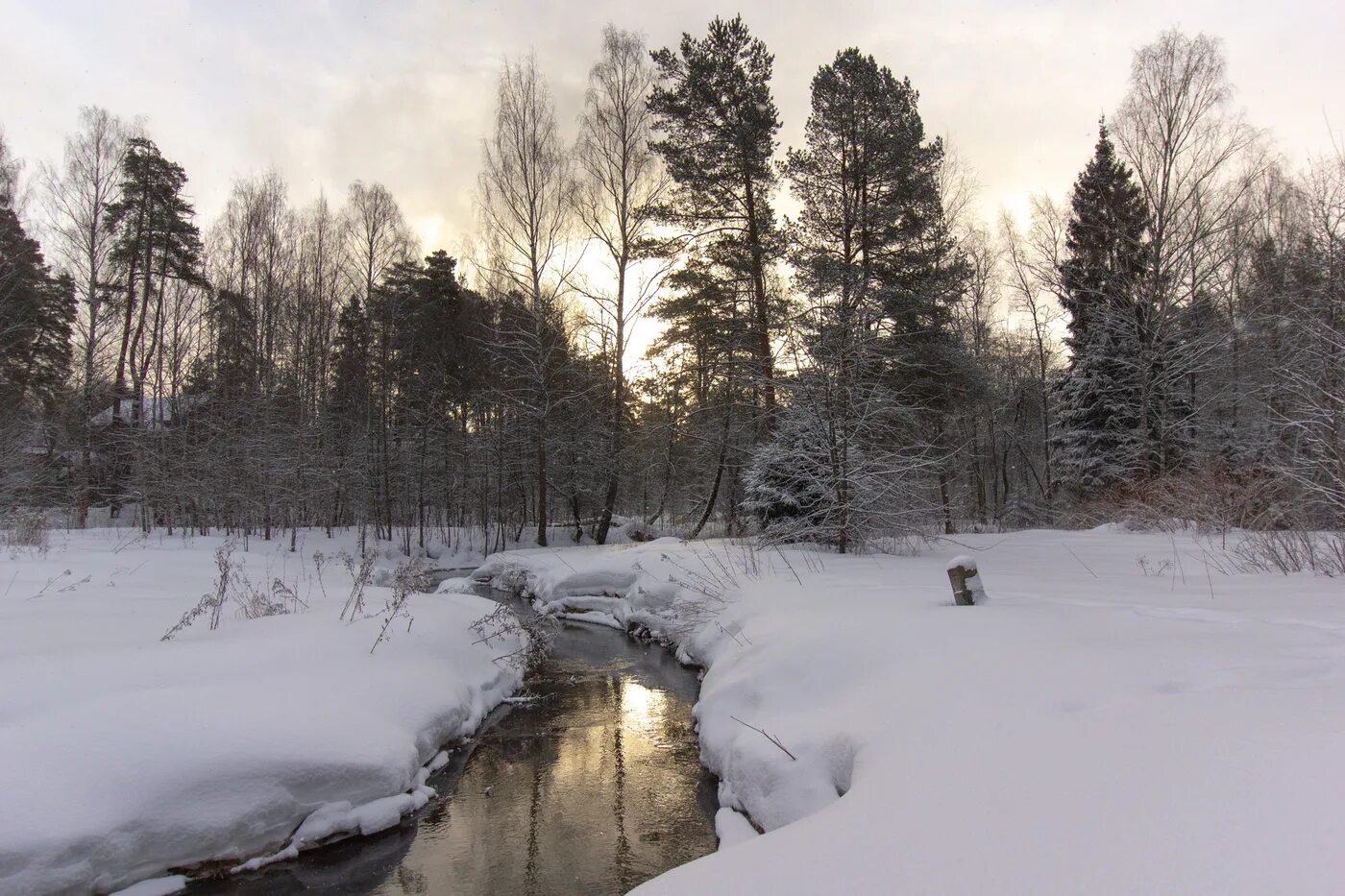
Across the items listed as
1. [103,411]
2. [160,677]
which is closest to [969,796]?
[160,677]

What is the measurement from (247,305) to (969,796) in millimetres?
26297

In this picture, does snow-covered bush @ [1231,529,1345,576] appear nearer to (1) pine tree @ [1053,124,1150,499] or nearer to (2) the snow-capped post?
(2) the snow-capped post

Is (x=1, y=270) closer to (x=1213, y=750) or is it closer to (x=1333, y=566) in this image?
(x=1213, y=750)

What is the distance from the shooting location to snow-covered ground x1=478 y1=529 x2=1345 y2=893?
201 cm

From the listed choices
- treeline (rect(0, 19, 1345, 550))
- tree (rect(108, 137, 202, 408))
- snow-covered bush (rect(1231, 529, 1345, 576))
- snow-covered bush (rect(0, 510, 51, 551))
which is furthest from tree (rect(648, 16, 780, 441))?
tree (rect(108, 137, 202, 408))

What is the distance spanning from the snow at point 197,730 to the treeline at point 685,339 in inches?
260

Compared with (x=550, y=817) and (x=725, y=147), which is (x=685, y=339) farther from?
(x=550, y=817)

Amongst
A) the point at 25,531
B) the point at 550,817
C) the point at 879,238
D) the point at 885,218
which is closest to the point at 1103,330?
the point at 879,238

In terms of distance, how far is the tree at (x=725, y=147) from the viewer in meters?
16.0

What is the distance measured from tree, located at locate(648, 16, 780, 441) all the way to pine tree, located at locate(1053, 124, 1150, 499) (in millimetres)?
9945

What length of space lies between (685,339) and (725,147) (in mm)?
4941

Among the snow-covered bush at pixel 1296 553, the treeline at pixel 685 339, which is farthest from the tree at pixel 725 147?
the snow-covered bush at pixel 1296 553

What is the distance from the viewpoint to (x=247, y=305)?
2236 cm

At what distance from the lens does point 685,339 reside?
57.6ft
